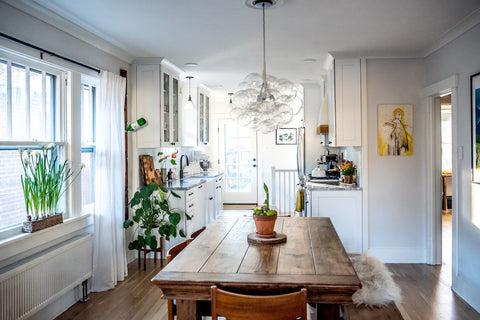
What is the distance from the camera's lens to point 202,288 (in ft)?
6.18

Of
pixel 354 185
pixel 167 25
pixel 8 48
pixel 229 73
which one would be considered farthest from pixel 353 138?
pixel 8 48

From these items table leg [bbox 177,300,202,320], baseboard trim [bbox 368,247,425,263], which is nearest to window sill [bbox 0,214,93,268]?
table leg [bbox 177,300,202,320]

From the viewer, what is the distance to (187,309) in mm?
1986

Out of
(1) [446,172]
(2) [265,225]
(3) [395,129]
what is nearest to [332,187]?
(3) [395,129]

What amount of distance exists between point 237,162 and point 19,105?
241 inches

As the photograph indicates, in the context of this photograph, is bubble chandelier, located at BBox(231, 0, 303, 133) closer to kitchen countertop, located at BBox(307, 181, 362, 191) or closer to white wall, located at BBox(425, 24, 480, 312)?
white wall, located at BBox(425, 24, 480, 312)

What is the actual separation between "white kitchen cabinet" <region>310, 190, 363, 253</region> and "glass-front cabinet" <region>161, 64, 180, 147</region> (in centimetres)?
198

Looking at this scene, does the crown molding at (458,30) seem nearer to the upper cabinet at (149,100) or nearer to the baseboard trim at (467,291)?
the baseboard trim at (467,291)

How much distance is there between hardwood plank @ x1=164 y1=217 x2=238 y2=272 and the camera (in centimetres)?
210

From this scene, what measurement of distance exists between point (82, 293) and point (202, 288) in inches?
85.2

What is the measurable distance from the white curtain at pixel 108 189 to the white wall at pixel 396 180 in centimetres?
288

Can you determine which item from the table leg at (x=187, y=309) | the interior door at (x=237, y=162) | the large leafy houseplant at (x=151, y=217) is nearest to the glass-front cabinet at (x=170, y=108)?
the large leafy houseplant at (x=151, y=217)

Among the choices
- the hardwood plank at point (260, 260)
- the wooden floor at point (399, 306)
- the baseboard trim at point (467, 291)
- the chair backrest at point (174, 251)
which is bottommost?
the wooden floor at point (399, 306)

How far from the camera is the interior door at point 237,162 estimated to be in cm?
868
